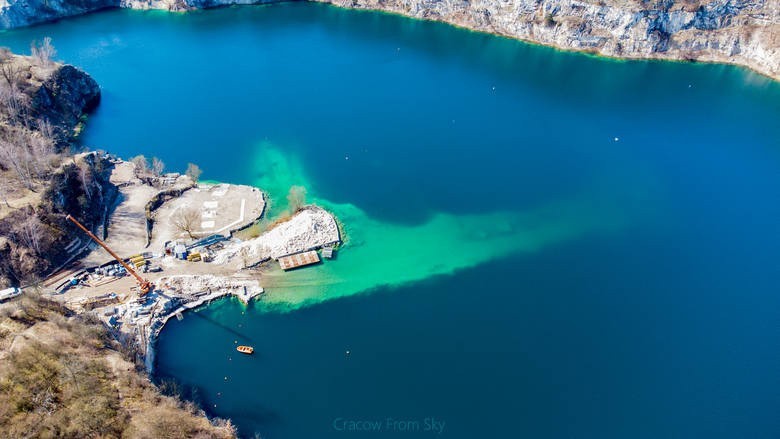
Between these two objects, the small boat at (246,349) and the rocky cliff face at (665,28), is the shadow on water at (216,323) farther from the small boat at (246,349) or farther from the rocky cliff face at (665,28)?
the rocky cliff face at (665,28)

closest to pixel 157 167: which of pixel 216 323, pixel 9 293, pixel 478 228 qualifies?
pixel 9 293

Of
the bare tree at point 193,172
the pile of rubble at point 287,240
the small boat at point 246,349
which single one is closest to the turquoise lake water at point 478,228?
the small boat at point 246,349

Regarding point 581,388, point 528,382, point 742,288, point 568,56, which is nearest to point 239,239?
point 528,382

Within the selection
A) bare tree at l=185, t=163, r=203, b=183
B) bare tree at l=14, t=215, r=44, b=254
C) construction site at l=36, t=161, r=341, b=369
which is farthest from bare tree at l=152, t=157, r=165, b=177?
bare tree at l=14, t=215, r=44, b=254

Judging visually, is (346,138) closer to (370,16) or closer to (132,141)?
(132,141)

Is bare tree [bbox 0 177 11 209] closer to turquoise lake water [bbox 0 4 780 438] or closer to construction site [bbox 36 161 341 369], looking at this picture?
construction site [bbox 36 161 341 369]

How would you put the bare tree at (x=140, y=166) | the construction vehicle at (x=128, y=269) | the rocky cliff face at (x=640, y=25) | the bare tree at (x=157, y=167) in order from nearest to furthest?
the construction vehicle at (x=128, y=269) < the bare tree at (x=157, y=167) < the bare tree at (x=140, y=166) < the rocky cliff face at (x=640, y=25)

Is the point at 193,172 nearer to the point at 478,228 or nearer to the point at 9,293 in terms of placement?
the point at 9,293
